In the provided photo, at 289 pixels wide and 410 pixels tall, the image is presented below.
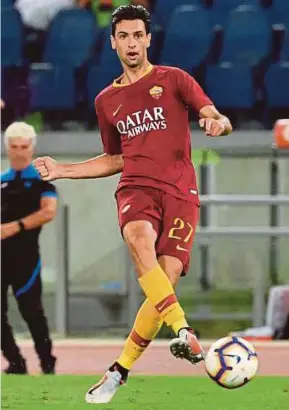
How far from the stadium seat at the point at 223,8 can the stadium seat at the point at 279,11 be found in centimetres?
14

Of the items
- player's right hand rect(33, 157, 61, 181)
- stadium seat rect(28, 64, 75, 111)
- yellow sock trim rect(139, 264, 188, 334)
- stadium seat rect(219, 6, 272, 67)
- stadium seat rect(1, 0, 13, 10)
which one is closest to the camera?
yellow sock trim rect(139, 264, 188, 334)

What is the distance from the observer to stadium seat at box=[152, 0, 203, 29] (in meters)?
11.1

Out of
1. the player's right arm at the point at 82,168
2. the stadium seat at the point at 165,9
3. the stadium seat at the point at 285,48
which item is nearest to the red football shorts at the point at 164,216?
the player's right arm at the point at 82,168

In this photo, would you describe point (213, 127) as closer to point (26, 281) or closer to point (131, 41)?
point (131, 41)

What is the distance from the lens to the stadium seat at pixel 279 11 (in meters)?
10.8

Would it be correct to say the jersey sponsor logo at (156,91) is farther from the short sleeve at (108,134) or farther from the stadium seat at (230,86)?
the stadium seat at (230,86)

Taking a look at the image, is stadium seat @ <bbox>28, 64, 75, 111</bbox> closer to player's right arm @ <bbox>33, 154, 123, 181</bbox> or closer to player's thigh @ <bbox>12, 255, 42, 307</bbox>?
player's thigh @ <bbox>12, 255, 42, 307</bbox>

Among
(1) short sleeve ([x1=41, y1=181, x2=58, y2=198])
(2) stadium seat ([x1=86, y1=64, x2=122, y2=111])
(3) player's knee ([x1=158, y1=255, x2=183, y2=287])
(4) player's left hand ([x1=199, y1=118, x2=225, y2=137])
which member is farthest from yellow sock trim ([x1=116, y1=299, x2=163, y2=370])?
(2) stadium seat ([x1=86, y1=64, x2=122, y2=111])

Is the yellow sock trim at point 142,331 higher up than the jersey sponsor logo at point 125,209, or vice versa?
the jersey sponsor logo at point 125,209

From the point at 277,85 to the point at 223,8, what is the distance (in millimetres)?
1069

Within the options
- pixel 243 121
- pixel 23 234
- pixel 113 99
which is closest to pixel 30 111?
pixel 243 121

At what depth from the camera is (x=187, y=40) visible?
10.7 metres

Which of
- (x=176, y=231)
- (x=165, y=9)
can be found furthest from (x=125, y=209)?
(x=165, y=9)

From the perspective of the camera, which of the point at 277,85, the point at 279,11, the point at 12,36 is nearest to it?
the point at 277,85
